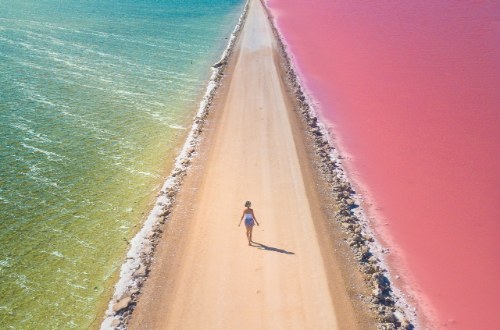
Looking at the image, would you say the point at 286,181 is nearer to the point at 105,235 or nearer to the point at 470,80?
the point at 105,235

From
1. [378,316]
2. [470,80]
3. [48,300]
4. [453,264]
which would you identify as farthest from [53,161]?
[470,80]

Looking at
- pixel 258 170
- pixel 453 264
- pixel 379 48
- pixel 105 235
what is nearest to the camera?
pixel 453 264

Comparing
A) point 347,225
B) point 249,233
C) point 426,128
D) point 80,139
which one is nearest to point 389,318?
point 347,225

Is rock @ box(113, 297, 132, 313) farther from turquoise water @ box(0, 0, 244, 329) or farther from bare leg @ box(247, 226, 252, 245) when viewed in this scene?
bare leg @ box(247, 226, 252, 245)

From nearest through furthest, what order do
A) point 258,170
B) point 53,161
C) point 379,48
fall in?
point 258,170 → point 53,161 → point 379,48

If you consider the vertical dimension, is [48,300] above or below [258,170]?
below

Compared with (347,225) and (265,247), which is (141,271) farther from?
(347,225)

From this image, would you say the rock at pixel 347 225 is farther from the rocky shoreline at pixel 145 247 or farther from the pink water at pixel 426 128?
the rocky shoreline at pixel 145 247
